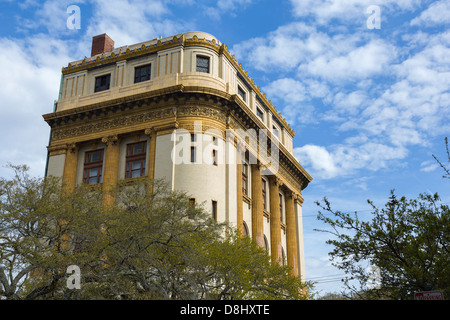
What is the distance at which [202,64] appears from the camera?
45.1m

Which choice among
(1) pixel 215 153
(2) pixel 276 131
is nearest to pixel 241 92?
(2) pixel 276 131

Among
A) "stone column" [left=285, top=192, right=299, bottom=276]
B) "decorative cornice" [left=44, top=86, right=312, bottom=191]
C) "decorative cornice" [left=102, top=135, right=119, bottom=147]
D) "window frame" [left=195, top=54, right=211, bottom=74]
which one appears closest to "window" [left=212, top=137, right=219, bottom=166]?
"decorative cornice" [left=44, top=86, right=312, bottom=191]

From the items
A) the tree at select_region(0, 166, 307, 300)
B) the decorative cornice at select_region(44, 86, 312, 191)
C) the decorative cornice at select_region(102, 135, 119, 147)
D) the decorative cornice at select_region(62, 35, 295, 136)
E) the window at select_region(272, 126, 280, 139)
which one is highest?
the decorative cornice at select_region(62, 35, 295, 136)

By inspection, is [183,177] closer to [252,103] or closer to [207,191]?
[207,191]

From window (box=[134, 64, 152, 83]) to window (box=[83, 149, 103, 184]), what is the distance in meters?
7.61

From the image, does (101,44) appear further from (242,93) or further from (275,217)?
(275,217)

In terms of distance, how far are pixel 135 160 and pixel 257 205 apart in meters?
12.5

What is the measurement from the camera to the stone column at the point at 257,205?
46375mm

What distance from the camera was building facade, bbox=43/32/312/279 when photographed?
41250 millimetres

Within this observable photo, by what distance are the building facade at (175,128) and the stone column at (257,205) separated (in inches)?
3.9

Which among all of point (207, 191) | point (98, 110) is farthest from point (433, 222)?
point (98, 110)

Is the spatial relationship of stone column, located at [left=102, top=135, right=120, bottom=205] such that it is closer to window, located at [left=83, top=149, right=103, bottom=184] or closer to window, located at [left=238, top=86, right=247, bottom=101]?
window, located at [left=83, top=149, right=103, bottom=184]

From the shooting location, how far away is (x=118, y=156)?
44188 mm
